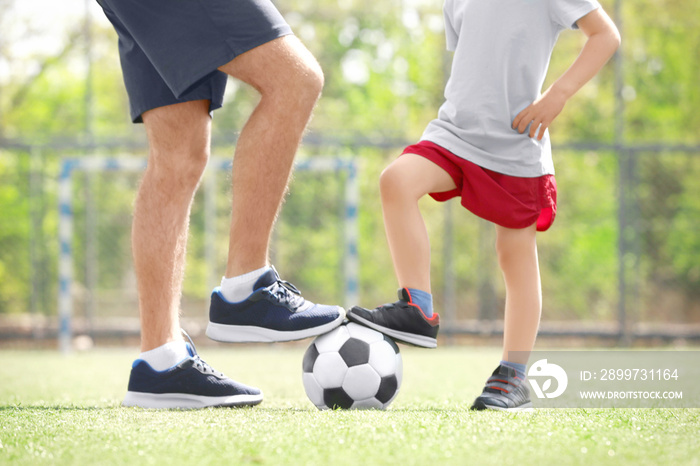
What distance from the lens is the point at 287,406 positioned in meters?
2.20

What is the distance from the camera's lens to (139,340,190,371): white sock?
6.98ft

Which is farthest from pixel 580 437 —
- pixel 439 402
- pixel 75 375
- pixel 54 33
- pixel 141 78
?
pixel 54 33

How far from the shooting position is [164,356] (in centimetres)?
214

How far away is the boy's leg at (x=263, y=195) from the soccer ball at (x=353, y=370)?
0.11 m

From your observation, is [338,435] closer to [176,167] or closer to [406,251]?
[406,251]

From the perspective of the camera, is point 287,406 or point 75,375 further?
point 75,375

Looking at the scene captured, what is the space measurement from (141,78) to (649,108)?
11.2 meters

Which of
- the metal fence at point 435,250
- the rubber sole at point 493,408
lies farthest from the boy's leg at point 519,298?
Answer: the metal fence at point 435,250

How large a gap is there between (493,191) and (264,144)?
2.22ft

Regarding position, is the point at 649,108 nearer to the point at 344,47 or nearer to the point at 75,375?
the point at 344,47

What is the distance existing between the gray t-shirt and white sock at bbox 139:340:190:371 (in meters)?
0.97

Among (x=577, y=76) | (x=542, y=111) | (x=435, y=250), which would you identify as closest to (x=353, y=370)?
(x=542, y=111)

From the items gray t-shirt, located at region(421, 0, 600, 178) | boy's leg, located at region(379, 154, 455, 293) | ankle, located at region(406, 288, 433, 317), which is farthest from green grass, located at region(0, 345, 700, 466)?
gray t-shirt, located at region(421, 0, 600, 178)

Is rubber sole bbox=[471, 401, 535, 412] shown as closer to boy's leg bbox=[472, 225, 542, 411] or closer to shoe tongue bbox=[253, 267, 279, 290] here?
boy's leg bbox=[472, 225, 542, 411]
